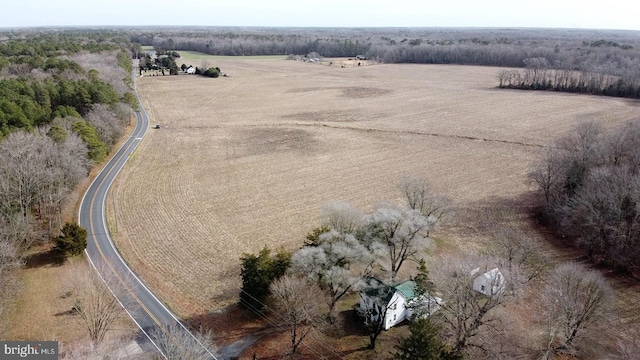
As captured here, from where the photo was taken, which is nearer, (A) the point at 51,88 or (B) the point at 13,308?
(B) the point at 13,308

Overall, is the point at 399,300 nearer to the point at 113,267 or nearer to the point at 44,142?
the point at 113,267

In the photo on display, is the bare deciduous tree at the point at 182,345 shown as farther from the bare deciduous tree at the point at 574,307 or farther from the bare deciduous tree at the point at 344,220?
the bare deciduous tree at the point at 574,307

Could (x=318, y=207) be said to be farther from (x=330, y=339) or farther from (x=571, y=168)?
(x=571, y=168)

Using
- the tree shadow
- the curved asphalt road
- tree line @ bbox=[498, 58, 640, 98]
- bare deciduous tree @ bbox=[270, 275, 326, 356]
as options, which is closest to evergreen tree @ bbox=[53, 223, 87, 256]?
the tree shadow

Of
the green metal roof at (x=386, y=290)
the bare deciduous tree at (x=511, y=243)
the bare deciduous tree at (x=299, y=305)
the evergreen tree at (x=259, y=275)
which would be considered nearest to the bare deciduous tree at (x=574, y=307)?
the bare deciduous tree at (x=511, y=243)

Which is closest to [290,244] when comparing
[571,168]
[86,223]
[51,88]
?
[86,223]

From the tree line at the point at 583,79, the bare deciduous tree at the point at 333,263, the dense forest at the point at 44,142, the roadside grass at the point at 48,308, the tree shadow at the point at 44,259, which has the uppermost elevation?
the tree line at the point at 583,79
